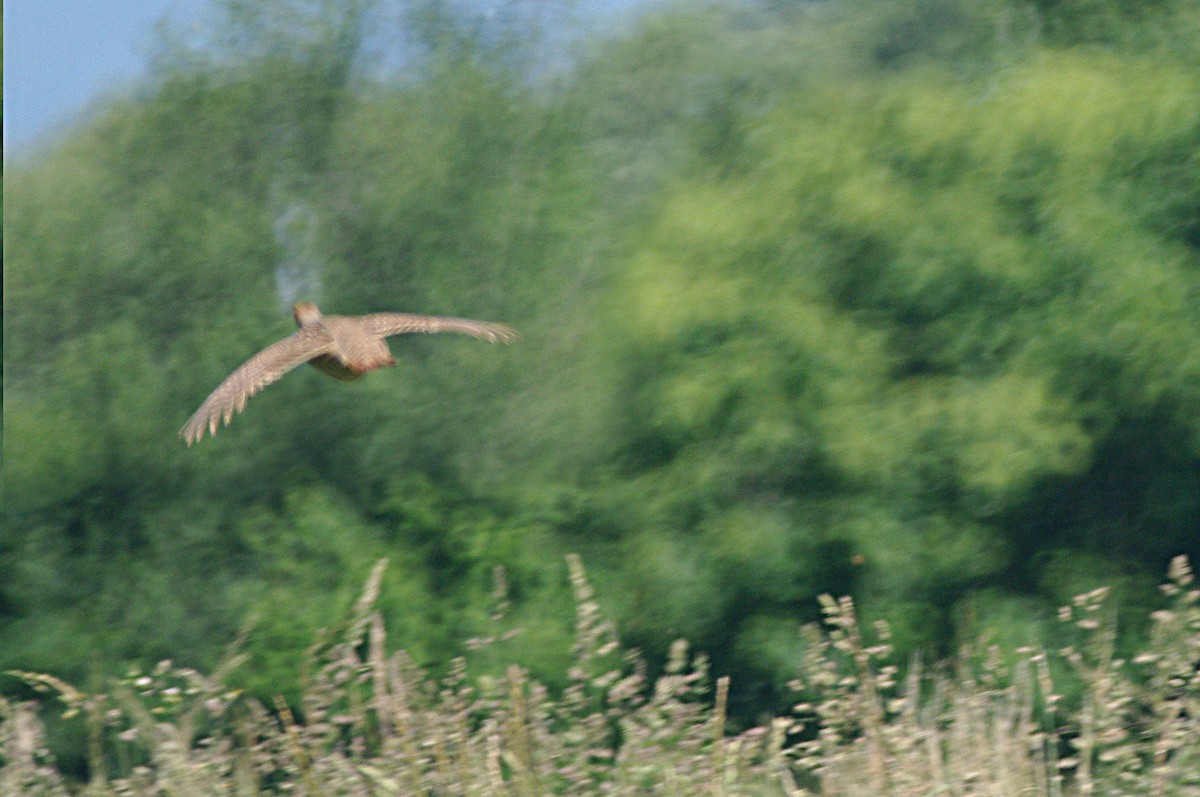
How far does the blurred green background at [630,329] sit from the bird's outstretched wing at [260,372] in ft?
15.6

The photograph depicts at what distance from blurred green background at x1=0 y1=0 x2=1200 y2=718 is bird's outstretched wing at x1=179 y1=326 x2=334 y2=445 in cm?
475

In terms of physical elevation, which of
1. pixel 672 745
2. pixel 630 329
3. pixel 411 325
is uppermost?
pixel 630 329

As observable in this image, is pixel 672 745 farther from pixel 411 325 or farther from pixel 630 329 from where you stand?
pixel 630 329

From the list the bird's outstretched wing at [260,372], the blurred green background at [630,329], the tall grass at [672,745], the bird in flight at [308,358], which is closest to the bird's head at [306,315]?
the bird in flight at [308,358]

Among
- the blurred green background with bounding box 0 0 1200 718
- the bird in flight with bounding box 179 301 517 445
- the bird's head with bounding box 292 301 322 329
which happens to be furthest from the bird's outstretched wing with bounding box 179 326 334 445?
the blurred green background with bounding box 0 0 1200 718

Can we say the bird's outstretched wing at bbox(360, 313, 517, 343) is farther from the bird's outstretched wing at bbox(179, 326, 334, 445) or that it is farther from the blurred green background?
the blurred green background

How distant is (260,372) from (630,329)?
219 inches

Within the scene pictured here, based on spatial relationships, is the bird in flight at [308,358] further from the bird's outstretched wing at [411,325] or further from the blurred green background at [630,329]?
the blurred green background at [630,329]

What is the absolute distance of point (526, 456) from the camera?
1072 cm

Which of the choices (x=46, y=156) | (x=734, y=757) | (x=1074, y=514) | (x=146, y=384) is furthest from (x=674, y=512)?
(x=734, y=757)

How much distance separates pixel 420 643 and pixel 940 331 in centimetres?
354

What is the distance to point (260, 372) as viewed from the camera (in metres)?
4.67

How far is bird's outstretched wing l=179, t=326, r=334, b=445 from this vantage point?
462 centimetres

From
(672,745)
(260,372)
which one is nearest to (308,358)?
(260,372)
